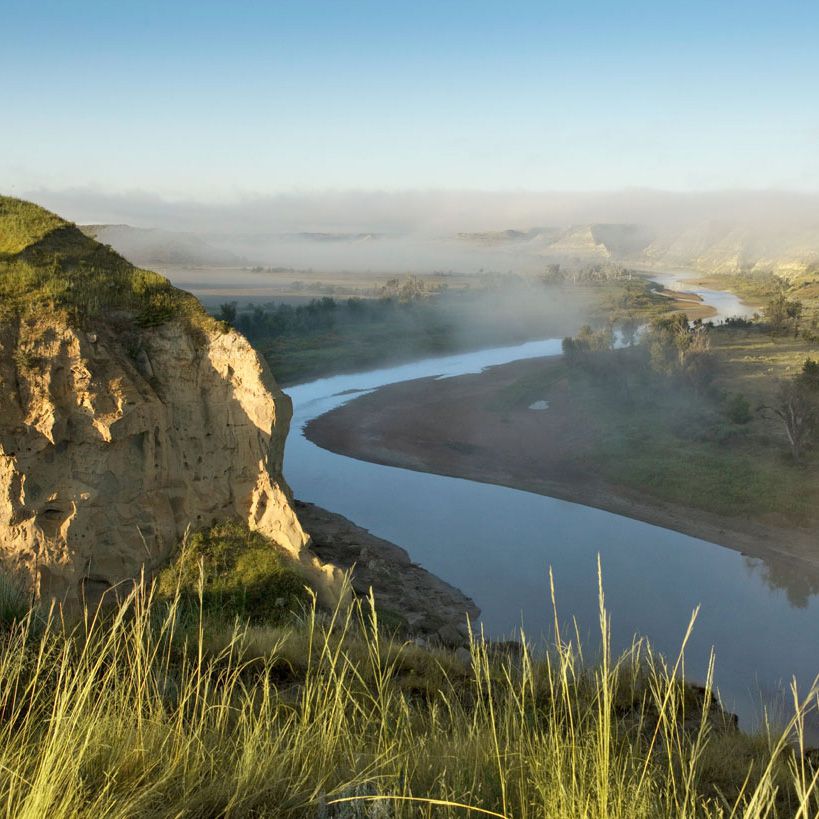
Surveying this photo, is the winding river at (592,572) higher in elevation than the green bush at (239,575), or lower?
lower

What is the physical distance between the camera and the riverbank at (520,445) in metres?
26.2

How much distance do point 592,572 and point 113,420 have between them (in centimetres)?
1525

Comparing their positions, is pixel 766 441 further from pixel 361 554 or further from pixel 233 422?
pixel 233 422

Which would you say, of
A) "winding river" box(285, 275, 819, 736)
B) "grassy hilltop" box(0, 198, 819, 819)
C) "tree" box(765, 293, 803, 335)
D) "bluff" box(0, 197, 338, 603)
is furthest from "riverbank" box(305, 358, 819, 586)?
"tree" box(765, 293, 803, 335)

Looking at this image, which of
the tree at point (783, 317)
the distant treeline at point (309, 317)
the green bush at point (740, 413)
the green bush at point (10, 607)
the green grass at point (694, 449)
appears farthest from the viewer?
the distant treeline at point (309, 317)

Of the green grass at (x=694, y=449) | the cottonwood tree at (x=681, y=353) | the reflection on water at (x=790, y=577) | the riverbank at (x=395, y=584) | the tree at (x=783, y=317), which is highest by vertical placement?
the tree at (x=783, y=317)

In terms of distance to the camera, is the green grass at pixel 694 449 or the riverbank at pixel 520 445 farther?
the green grass at pixel 694 449

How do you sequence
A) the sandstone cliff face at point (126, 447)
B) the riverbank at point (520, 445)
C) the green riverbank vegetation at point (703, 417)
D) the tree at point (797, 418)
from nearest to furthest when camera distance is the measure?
the sandstone cliff face at point (126, 447)
the riverbank at point (520, 445)
the green riverbank vegetation at point (703, 417)
the tree at point (797, 418)

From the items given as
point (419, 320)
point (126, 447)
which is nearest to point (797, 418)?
point (126, 447)

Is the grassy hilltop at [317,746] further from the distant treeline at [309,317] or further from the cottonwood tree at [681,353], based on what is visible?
the distant treeline at [309,317]

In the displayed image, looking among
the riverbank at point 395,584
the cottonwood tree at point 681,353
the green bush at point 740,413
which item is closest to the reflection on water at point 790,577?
the riverbank at point 395,584

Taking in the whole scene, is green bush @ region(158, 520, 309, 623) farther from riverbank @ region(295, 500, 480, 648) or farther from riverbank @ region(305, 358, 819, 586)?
riverbank @ region(305, 358, 819, 586)

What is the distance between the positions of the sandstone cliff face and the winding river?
24.2 ft

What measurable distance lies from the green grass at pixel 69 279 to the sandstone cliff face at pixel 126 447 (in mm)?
431
